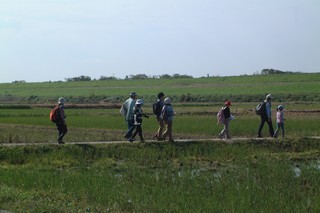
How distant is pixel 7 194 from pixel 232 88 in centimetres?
5760

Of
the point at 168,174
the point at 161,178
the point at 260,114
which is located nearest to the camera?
the point at 161,178

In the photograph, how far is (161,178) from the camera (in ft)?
37.7

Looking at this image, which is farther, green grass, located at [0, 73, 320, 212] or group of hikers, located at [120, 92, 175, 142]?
group of hikers, located at [120, 92, 175, 142]

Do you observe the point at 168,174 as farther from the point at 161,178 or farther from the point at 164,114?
the point at 164,114

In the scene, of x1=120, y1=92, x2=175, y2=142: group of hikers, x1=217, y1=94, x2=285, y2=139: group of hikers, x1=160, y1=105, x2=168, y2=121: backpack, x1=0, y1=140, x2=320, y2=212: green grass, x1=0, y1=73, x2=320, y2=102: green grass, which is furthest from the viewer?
x1=0, y1=73, x2=320, y2=102: green grass

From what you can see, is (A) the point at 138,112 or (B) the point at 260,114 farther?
(B) the point at 260,114

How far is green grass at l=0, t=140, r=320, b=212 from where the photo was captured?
893cm

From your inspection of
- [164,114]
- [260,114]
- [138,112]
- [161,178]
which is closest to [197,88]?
[260,114]

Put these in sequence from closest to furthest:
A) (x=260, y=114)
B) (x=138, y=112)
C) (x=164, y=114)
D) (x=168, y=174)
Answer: (x=168, y=174) < (x=138, y=112) < (x=164, y=114) < (x=260, y=114)

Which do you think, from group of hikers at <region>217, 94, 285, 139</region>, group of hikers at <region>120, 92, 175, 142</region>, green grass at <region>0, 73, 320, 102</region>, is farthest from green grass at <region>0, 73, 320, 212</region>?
green grass at <region>0, 73, 320, 102</region>

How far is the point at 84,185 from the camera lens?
10680 mm

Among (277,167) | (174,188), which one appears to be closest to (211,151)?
(277,167)

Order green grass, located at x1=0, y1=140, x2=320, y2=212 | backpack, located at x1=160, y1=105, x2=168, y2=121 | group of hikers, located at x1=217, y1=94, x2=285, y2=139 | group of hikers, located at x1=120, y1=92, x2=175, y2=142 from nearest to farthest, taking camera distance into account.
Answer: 1. green grass, located at x1=0, y1=140, x2=320, y2=212
2. group of hikers, located at x1=120, y1=92, x2=175, y2=142
3. backpack, located at x1=160, y1=105, x2=168, y2=121
4. group of hikers, located at x1=217, y1=94, x2=285, y2=139

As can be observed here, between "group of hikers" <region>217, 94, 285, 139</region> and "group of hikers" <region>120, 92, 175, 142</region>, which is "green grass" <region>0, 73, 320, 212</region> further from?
"group of hikers" <region>217, 94, 285, 139</region>
